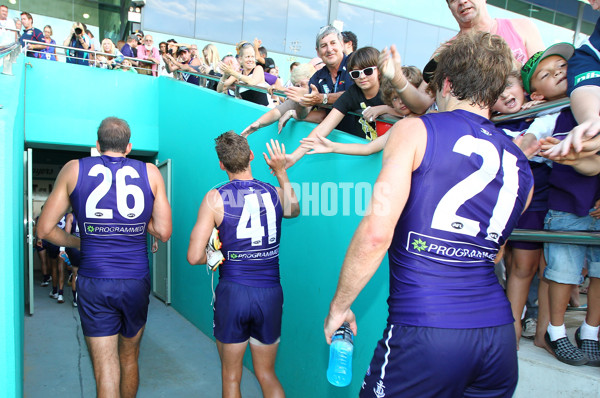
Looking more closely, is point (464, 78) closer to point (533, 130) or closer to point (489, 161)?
point (489, 161)

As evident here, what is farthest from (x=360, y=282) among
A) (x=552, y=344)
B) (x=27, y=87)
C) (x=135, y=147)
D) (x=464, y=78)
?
(x=27, y=87)

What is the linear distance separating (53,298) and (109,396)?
556 centimetres

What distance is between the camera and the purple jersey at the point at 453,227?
1.64 meters

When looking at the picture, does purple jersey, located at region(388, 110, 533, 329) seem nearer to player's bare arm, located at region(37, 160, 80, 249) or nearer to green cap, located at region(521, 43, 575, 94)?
green cap, located at region(521, 43, 575, 94)

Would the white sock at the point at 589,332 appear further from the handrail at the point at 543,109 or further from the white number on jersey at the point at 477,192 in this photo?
the handrail at the point at 543,109

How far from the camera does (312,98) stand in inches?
136

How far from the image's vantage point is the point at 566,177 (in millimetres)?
2254

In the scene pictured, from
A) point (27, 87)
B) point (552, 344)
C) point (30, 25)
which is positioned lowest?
point (552, 344)

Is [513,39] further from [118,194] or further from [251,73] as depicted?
[251,73]

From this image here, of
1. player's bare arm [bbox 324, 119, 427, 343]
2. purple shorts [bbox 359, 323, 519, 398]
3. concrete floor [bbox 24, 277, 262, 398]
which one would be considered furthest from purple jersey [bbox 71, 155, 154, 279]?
purple shorts [bbox 359, 323, 519, 398]

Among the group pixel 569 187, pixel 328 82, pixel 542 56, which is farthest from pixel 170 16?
pixel 569 187

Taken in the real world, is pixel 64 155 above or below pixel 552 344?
above

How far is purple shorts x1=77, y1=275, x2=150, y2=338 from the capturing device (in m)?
3.19

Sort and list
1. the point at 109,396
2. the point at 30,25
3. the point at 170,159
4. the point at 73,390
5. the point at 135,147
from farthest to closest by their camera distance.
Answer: the point at 30,25, the point at 135,147, the point at 170,159, the point at 73,390, the point at 109,396
